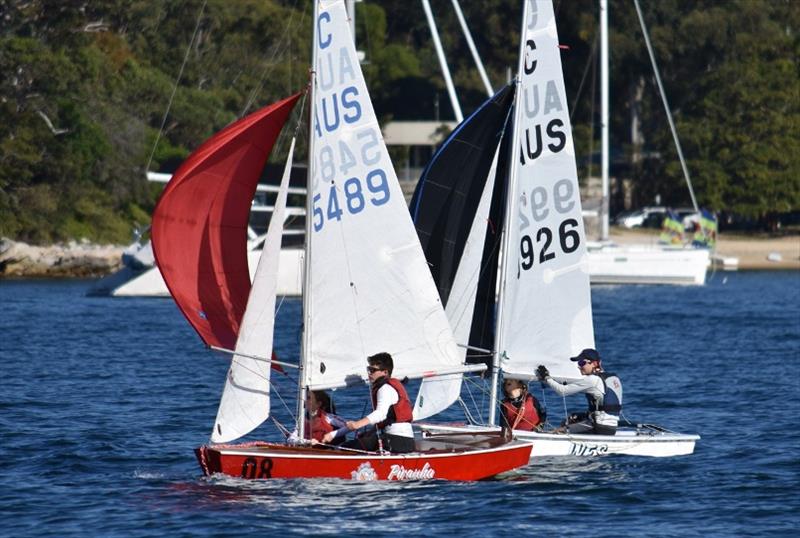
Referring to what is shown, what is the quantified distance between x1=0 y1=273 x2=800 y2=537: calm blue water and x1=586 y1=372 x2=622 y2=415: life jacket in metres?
0.66

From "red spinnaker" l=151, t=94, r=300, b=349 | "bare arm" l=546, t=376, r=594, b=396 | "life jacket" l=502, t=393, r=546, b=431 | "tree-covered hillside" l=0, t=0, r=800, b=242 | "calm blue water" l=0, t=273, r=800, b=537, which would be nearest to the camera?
"calm blue water" l=0, t=273, r=800, b=537

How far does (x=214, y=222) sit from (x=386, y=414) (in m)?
2.78

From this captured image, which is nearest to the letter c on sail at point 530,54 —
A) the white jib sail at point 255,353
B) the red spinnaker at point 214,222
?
the red spinnaker at point 214,222

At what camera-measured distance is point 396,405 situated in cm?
1748

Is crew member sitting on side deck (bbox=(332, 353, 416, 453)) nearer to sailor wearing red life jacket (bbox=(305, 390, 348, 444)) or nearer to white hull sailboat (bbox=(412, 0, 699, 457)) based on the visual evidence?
sailor wearing red life jacket (bbox=(305, 390, 348, 444))

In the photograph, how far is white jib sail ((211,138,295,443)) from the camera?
1722 centimetres

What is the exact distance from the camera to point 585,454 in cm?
1962

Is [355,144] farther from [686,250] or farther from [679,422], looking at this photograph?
[686,250]

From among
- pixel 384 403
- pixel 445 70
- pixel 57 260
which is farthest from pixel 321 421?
pixel 57 260

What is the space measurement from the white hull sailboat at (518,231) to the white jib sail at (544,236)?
0.01 meters

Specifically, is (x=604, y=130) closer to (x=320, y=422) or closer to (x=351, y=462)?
(x=320, y=422)

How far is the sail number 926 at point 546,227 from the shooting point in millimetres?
20656

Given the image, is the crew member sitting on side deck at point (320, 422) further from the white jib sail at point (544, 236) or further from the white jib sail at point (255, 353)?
the white jib sail at point (544, 236)

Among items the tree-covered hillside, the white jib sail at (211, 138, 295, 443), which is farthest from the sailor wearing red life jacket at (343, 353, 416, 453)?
the tree-covered hillside
